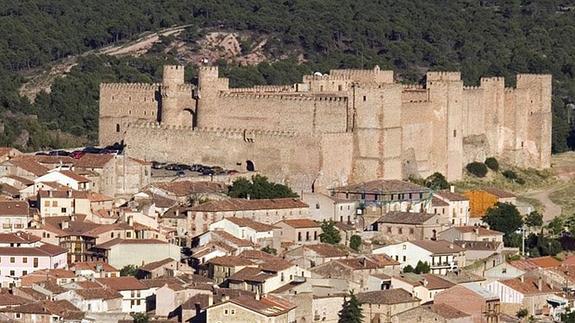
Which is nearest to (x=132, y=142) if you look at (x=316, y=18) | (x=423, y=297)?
(x=423, y=297)

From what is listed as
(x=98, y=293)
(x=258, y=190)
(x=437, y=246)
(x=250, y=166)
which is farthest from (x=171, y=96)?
(x=98, y=293)

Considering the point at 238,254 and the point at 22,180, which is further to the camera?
the point at 22,180

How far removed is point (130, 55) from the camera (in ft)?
312

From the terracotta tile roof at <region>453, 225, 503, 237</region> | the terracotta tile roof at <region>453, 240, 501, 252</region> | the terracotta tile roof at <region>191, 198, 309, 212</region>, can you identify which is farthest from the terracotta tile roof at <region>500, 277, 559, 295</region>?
the terracotta tile roof at <region>191, 198, 309, 212</region>

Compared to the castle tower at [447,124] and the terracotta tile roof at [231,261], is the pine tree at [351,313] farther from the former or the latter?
the castle tower at [447,124]

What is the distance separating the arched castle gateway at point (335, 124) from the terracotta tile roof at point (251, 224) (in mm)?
4377

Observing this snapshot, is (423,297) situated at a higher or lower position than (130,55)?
lower

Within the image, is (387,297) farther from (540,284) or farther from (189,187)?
(189,187)

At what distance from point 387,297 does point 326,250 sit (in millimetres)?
3605

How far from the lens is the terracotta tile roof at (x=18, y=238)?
5122 centimetres

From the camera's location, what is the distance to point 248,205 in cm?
5553

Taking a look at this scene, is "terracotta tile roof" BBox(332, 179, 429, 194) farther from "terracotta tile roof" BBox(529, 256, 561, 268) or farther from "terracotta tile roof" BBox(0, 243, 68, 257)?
"terracotta tile roof" BBox(0, 243, 68, 257)

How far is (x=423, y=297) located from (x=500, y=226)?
8843 millimetres

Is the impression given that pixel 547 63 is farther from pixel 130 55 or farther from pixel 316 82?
pixel 316 82
